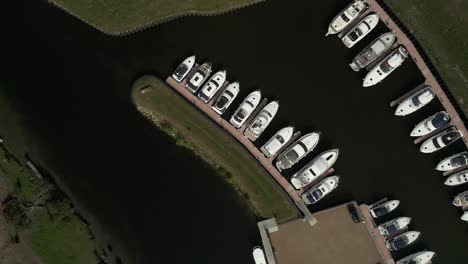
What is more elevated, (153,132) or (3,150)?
(3,150)

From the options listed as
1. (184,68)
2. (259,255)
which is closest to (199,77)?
(184,68)

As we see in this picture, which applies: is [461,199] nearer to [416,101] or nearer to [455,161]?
[455,161]

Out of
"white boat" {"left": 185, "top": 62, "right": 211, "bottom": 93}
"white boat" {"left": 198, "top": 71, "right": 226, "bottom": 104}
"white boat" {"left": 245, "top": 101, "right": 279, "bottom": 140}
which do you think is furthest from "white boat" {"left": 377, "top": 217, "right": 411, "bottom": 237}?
"white boat" {"left": 185, "top": 62, "right": 211, "bottom": 93}

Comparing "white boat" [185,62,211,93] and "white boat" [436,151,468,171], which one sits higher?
"white boat" [185,62,211,93]

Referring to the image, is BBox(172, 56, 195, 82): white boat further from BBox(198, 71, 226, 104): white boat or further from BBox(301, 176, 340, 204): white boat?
BBox(301, 176, 340, 204): white boat

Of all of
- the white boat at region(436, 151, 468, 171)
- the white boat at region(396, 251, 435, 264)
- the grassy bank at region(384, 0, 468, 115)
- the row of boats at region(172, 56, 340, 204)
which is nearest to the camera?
the grassy bank at region(384, 0, 468, 115)

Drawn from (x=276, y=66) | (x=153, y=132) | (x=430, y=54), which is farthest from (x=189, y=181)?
(x=430, y=54)

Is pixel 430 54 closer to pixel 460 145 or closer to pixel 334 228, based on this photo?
pixel 460 145
